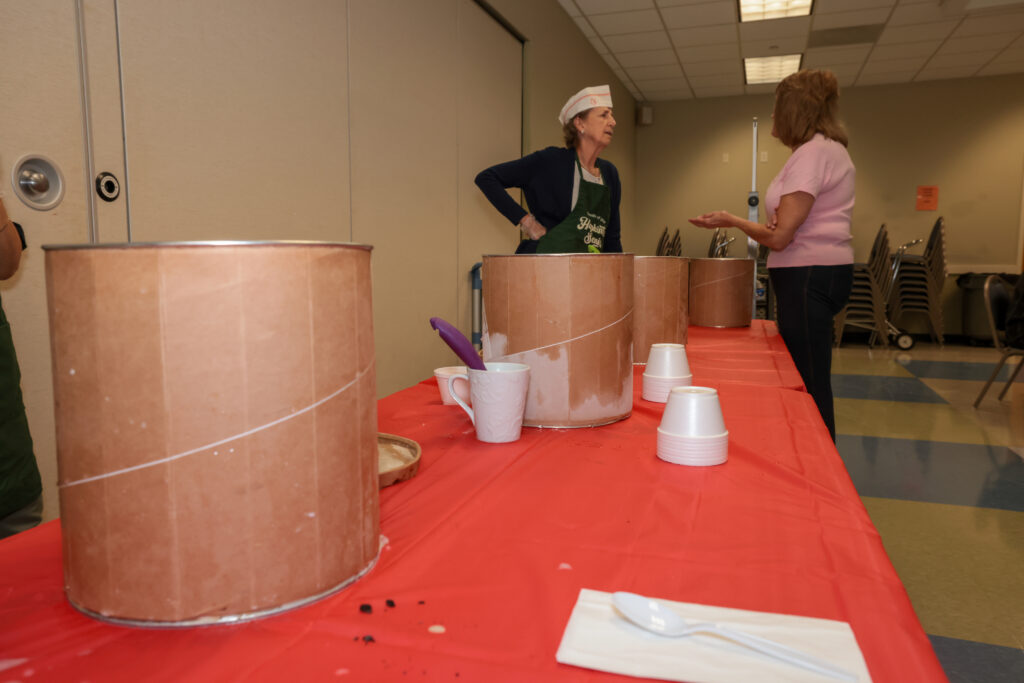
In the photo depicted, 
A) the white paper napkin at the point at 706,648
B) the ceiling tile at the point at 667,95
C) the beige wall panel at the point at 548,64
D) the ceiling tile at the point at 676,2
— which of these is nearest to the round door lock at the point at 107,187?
the white paper napkin at the point at 706,648

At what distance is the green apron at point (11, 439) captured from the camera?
98cm

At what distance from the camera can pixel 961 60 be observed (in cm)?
590

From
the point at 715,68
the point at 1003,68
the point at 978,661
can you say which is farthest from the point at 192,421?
the point at 1003,68

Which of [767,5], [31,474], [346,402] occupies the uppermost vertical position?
[767,5]

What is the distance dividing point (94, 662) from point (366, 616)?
0.50 ft

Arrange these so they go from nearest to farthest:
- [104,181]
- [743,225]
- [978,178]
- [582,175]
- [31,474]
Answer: [31,474] < [104,181] < [743,225] < [582,175] < [978,178]

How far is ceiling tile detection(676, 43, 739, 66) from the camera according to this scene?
18.0 feet

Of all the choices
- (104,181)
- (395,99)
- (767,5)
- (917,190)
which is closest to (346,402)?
(104,181)

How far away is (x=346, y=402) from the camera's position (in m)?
0.44

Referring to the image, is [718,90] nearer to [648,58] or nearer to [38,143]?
[648,58]

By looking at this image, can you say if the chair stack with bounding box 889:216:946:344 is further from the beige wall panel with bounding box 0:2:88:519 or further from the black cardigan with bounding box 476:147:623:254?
the beige wall panel with bounding box 0:2:88:519

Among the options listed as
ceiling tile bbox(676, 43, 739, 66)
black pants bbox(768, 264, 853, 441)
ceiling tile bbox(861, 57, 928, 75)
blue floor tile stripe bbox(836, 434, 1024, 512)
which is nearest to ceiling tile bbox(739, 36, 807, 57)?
ceiling tile bbox(676, 43, 739, 66)

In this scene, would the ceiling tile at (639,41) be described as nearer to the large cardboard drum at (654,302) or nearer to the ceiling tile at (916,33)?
the ceiling tile at (916,33)

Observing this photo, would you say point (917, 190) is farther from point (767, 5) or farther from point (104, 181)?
point (104, 181)
